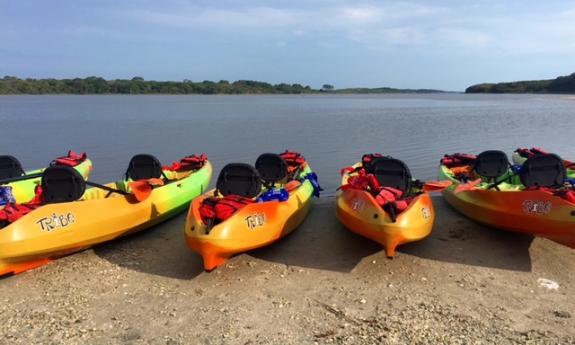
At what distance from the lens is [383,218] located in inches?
219

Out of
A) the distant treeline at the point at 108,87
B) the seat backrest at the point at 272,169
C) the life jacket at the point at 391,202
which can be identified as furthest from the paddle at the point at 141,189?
the distant treeline at the point at 108,87

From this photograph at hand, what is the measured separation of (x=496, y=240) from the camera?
21.5 ft

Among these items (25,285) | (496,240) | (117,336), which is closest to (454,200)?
(496,240)

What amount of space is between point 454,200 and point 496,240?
1.30 meters

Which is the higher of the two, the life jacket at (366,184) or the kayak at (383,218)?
the life jacket at (366,184)

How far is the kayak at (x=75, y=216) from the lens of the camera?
212 inches

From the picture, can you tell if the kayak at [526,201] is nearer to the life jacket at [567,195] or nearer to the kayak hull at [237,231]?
the life jacket at [567,195]

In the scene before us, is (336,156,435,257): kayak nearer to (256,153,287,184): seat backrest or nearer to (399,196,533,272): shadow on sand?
(399,196,533,272): shadow on sand

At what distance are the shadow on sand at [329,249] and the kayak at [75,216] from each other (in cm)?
35

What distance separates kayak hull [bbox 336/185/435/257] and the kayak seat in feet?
13.1

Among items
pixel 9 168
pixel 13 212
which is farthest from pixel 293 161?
pixel 9 168

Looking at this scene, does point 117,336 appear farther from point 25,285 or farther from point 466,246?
point 466,246

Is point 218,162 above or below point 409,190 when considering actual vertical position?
below

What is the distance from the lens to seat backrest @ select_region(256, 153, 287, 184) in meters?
8.34
